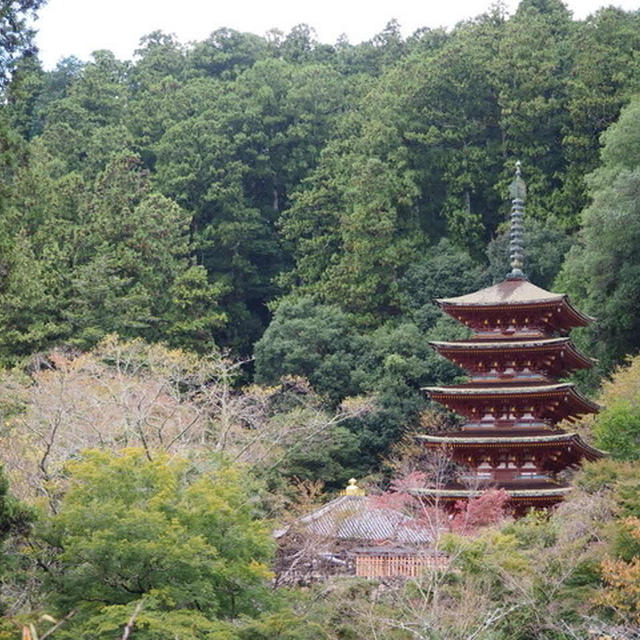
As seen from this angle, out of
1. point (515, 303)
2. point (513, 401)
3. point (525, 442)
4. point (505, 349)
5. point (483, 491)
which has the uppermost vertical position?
point (515, 303)

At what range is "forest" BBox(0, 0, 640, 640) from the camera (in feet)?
74.5

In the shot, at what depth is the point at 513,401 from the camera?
34.0 meters

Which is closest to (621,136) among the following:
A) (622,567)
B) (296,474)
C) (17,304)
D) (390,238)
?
(390,238)

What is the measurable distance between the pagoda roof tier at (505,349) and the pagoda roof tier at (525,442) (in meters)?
2.04

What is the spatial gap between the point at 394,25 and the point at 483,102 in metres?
13.6

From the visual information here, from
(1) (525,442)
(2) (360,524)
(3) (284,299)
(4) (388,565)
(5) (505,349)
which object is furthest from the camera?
(3) (284,299)

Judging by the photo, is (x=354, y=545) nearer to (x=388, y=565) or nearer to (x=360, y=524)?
(x=360, y=524)

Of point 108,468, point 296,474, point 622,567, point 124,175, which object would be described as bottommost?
point 296,474

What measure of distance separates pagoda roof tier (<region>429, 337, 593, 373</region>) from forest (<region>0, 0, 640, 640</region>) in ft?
5.99

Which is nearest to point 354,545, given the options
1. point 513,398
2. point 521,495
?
point 521,495

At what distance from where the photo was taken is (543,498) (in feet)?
106

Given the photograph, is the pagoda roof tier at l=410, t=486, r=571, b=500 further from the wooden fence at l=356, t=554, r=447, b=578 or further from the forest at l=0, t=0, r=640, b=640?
the wooden fence at l=356, t=554, r=447, b=578

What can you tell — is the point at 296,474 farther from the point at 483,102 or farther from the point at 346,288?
the point at 483,102

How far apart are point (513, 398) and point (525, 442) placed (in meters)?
1.37
